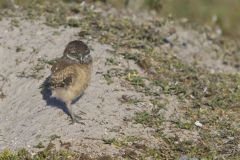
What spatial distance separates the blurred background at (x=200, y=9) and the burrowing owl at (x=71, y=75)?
6889 millimetres

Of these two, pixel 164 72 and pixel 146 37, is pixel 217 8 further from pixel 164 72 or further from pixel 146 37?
pixel 164 72

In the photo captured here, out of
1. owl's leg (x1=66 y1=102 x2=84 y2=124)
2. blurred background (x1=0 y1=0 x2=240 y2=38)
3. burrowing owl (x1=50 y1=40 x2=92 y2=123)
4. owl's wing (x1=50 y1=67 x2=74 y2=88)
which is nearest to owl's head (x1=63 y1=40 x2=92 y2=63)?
burrowing owl (x1=50 y1=40 x2=92 y2=123)

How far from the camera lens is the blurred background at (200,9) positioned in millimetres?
18562

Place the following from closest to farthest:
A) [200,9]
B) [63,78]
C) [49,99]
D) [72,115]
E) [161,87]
Result: 1. [63,78]
2. [72,115]
3. [49,99]
4. [161,87]
5. [200,9]

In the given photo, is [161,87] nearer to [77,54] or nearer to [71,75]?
[77,54]

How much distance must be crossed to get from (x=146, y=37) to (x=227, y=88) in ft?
8.78

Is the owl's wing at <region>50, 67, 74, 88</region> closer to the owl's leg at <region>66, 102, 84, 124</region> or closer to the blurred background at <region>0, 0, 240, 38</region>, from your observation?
the owl's leg at <region>66, 102, 84, 124</region>

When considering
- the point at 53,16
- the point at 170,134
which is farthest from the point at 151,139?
the point at 53,16

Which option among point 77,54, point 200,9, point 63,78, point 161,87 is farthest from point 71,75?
point 200,9

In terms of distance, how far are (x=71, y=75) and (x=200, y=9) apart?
9.85 meters

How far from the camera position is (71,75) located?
35.6 feet

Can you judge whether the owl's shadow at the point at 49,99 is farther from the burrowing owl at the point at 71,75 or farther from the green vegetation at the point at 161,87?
the green vegetation at the point at 161,87

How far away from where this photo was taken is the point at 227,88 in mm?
13828

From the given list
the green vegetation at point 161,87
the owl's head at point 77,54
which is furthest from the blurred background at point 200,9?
the owl's head at point 77,54
